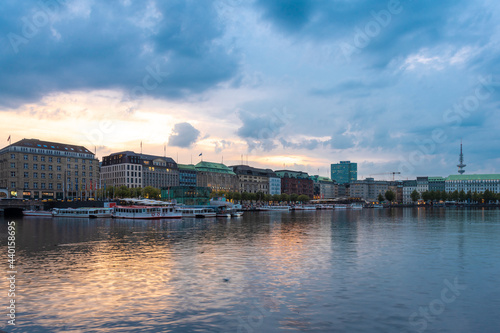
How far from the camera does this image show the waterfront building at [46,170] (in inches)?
6678

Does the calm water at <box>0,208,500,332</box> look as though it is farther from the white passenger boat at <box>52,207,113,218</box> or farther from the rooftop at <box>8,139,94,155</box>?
the rooftop at <box>8,139,94,155</box>

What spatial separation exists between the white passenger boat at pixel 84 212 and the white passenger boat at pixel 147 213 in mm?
4837

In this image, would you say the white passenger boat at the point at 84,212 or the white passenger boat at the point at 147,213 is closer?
the white passenger boat at the point at 147,213

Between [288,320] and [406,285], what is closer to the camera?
[288,320]

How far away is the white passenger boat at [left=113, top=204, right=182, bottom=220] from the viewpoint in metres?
120

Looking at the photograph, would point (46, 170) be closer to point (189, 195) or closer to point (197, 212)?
point (189, 195)

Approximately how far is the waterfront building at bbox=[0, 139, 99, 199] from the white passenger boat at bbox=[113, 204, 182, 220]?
41.3 meters

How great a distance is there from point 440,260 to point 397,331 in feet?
79.8

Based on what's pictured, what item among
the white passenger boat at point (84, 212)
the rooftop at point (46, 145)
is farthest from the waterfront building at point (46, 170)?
the white passenger boat at point (84, 212)

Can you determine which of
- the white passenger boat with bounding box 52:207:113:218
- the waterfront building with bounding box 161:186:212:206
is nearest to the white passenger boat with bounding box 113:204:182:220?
the white passenger boat with bounding box 52:207:113:218

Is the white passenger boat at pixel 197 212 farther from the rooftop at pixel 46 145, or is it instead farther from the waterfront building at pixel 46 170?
the rooftop at pixel 46 145

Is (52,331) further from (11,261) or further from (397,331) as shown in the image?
(11,261)

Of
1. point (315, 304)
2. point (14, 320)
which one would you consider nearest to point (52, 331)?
point (14, 320)

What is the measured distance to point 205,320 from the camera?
75.3ft
